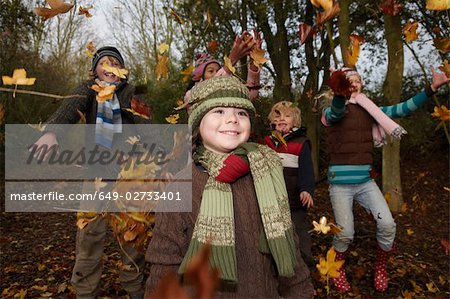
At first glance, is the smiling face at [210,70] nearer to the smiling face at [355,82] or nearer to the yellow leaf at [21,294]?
the smiling face at [355,82]

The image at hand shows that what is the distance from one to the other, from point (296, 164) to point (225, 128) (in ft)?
5.09

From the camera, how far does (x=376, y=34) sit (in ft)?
28.5

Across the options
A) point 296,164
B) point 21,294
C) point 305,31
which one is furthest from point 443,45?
point 21,294

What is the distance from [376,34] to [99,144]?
25.7ft

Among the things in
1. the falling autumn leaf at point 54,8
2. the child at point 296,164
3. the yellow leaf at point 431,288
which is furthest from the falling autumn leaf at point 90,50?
the yellow leaf at point 431,288

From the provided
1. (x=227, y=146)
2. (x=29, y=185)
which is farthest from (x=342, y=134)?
(x=29, y=185)

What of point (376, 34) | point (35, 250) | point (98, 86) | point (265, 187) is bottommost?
point (35, 250)

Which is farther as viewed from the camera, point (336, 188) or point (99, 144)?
point (336, 188)

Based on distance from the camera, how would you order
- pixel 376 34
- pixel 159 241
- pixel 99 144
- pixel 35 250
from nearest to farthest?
1. pixel 159 241
2. pixel 99 144
3. pixel 35 250
4. pixel 376 34

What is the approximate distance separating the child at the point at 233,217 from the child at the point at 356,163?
148 centimetres

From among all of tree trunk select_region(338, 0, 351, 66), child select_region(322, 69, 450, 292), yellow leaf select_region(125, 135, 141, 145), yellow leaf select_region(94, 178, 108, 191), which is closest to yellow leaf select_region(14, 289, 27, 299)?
yellow leaf select_region(94, 178, 108, 191)

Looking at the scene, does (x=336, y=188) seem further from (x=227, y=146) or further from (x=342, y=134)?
(x=227, y=146)

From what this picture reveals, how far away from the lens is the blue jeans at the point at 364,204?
2.96 m

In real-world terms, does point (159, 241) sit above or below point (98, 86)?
below
